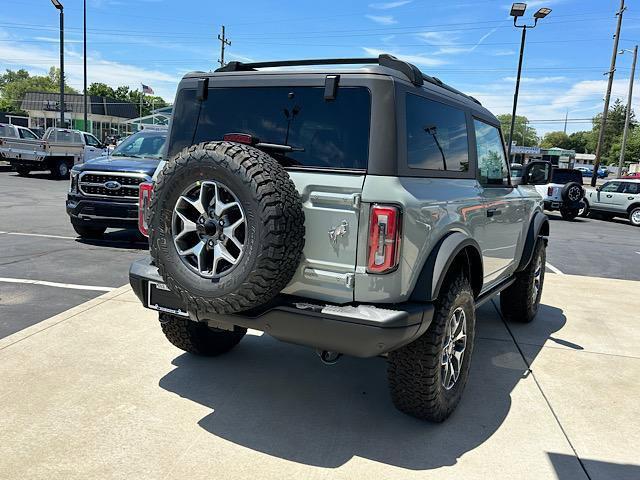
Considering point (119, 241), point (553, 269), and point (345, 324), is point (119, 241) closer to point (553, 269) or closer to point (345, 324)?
point (345, 324)

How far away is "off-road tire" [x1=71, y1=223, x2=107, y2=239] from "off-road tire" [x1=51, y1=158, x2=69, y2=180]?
1437cm

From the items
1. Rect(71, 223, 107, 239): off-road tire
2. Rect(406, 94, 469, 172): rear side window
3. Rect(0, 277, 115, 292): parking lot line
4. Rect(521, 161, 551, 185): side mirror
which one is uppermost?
Rect(406, 94, 469, 172): rear side window

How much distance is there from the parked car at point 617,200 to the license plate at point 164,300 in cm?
1969

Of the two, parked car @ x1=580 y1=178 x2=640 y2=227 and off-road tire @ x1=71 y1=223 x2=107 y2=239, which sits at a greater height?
parked car @ x1=580 y1=178 x2=640 y2=227

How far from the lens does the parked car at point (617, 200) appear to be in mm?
18922

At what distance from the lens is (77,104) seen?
228ft

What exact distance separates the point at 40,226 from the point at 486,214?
28.9 feet

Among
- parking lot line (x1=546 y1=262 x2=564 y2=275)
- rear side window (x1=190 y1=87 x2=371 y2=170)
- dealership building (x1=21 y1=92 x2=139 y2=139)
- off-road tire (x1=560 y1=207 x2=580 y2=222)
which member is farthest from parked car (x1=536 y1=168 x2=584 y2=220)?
dealership building (x1=21 y1=92 x2=139 y2=139)

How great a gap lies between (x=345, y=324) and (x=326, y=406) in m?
1.09

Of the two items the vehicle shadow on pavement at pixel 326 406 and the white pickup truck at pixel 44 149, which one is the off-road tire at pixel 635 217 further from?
the white pickup truck at pixel 44 149

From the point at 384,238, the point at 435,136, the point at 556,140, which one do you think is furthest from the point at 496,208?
the point at 556,140

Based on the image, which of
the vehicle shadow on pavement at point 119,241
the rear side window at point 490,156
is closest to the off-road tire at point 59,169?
the vehicle shadow on pavement at point 119,241

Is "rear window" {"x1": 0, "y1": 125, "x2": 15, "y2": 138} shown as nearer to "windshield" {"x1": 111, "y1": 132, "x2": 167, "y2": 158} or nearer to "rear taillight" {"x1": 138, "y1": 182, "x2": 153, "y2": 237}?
"windshield" {"x1": 111, "y1": 132, "x2": 167, "y2": 158}

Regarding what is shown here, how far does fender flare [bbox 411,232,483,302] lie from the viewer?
2.88 meters
